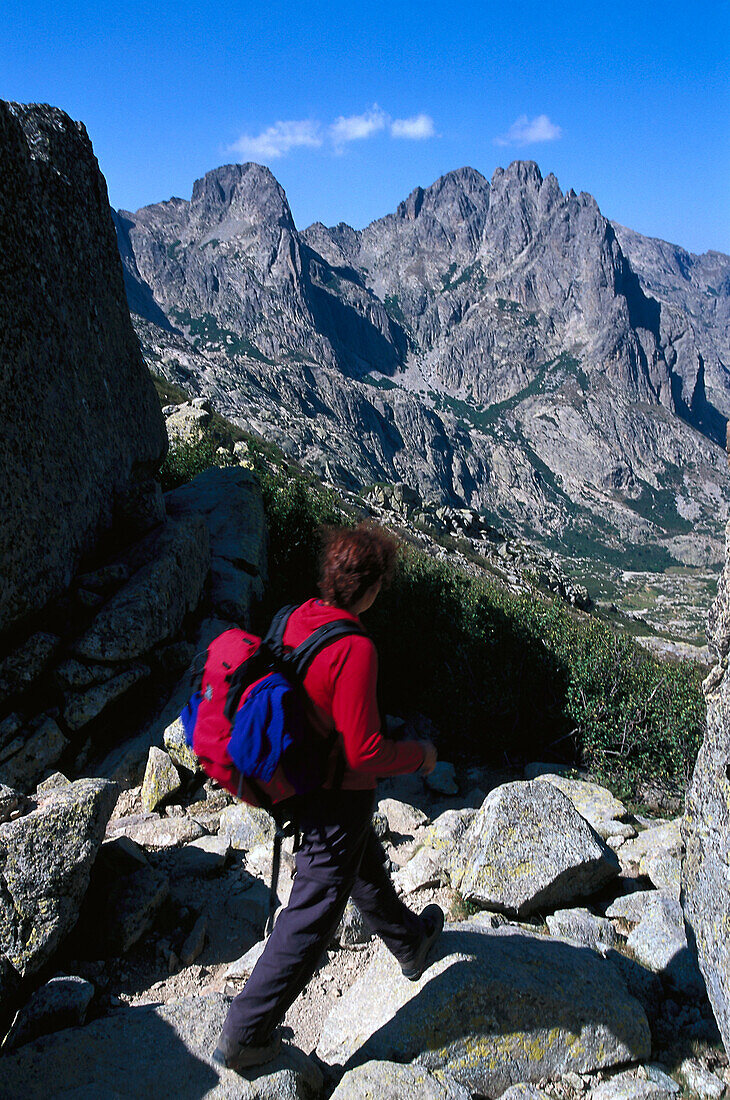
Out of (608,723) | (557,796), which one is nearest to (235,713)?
(557,796)

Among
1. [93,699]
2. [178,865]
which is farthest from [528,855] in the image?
[93,699]

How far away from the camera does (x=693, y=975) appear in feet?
16.3

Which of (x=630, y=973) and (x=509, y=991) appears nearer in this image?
(x=509, y=991)

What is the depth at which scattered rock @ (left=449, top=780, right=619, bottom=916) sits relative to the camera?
222 inches

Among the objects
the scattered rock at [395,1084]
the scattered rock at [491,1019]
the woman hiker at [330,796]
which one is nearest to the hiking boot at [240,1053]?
the woman hiker at [330,796]

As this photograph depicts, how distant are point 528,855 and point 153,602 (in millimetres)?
6348

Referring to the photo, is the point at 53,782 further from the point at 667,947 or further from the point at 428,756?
the point at 667,947

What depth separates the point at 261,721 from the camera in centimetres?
326

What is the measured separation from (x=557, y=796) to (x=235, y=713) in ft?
13.8

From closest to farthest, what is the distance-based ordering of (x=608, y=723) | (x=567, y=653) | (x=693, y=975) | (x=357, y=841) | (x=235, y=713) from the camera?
(x=235, y=713) < (x=357, y=841) < (x=693, y=975) < (x=608, y=723) < (x=567, y=653)

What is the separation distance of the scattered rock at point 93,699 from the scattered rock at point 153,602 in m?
0.30

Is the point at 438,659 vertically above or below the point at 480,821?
below

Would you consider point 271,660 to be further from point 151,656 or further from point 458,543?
point 458,543

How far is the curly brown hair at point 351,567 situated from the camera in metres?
3.67
